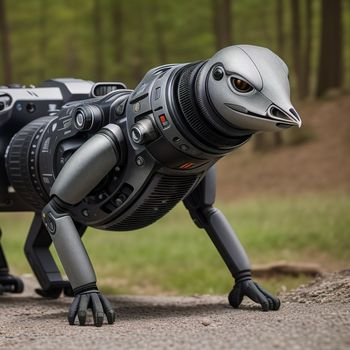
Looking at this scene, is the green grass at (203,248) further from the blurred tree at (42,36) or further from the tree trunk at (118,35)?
the blurred tree at (42,36)

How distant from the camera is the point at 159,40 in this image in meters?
26.9

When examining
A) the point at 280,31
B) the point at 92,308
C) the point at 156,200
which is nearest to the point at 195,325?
the point at 92,308

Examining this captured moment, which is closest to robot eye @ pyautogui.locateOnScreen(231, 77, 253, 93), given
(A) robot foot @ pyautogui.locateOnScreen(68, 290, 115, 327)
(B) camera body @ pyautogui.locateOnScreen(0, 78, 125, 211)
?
(A) robot foot @ pyautogui.locateOnScreen(68, 290, 115, 327)

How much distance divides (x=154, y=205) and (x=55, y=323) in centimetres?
78

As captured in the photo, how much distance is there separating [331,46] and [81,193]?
14.8 m

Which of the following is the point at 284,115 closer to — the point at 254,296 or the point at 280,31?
the point at 254,296

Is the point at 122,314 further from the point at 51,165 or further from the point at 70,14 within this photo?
the point at 70,14

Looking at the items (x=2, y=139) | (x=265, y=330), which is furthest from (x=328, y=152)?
(x=265, y=330)

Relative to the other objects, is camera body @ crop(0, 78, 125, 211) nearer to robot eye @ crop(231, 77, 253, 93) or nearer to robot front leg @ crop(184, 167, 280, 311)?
robot front leg @ crop(184, 167, 280, 311)

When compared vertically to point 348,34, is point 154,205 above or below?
above

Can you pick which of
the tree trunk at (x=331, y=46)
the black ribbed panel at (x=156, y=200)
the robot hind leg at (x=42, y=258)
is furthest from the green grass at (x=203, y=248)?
the tree trunk at (x=331, y=46)

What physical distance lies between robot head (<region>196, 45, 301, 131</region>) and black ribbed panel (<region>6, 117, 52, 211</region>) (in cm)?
136

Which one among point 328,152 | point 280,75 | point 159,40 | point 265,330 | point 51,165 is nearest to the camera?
point 265,330

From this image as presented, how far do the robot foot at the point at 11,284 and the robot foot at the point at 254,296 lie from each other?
1777 mm
